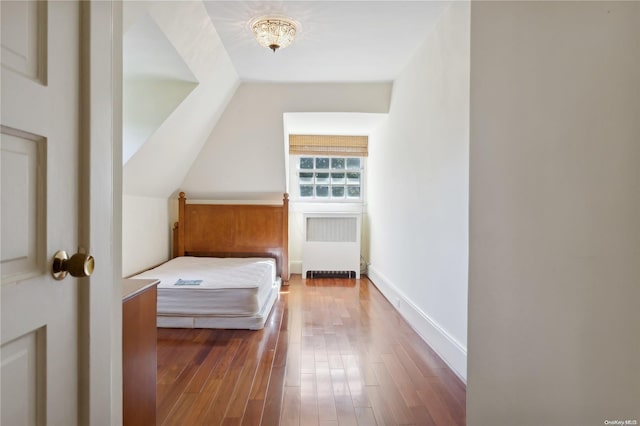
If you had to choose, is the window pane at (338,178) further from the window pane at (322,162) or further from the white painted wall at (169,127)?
the white painted wall at (169,127)

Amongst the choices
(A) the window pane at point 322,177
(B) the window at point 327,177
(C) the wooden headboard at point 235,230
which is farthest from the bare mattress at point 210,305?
(A) the window pane at point 322,177

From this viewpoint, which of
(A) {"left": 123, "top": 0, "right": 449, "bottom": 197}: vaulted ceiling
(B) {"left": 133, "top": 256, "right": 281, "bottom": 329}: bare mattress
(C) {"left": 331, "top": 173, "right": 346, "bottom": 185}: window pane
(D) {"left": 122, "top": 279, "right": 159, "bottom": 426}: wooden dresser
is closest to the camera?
(D) {"left": 122, "top": 279, "right": 159, "bottom": 426}: wooden dresser

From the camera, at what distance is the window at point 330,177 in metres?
5.12

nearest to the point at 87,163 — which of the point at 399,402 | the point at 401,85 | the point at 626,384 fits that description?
the point at 626,384

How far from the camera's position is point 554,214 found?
882 millimetres

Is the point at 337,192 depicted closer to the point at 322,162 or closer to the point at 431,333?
the point at 322,162

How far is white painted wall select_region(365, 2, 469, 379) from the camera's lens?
195 cm

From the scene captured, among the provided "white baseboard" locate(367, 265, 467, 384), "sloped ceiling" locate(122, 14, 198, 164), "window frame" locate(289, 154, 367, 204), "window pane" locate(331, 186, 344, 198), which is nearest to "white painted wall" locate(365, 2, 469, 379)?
"white baseboard" locate(367, 265, 467, 384)

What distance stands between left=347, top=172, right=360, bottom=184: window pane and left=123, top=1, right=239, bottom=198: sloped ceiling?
89.3 inches

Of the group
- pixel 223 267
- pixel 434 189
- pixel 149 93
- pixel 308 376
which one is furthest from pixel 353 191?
pixel 308 376

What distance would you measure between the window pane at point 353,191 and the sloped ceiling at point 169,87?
2.31 meters

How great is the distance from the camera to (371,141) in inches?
181

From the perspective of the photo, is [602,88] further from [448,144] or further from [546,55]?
[448,144]

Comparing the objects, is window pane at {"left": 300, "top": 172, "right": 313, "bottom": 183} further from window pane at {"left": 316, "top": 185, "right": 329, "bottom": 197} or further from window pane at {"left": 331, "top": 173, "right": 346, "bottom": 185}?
window pane at {"left": 331, "top": 173, "right": 346, "bottom": 185}
